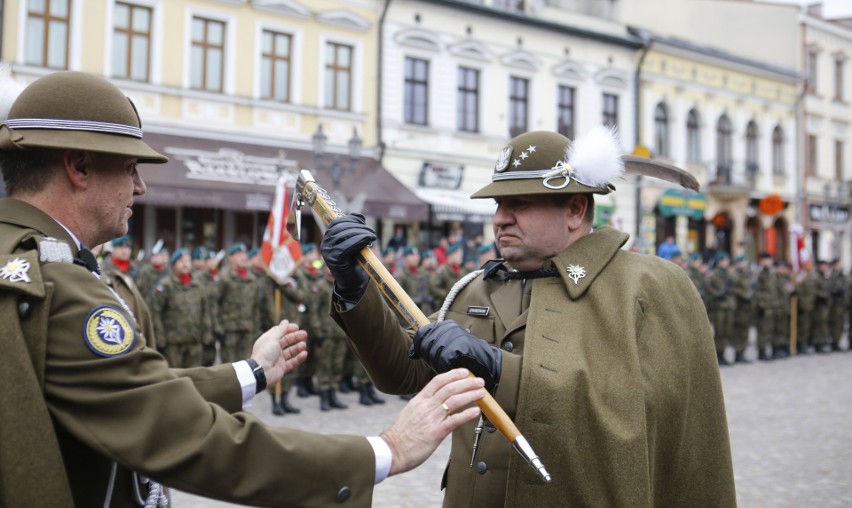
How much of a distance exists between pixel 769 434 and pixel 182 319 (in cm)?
740

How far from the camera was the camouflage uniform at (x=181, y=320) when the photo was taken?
9.91 m

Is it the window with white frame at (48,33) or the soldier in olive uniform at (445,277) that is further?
the window with white frame at (48,33)

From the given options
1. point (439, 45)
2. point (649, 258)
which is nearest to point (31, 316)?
point (649, 258)

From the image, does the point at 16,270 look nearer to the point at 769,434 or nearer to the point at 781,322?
the point at 769,434

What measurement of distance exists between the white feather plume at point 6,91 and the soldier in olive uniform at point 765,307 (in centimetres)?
1582

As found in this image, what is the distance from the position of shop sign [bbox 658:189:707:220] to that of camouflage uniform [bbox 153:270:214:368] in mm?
20355

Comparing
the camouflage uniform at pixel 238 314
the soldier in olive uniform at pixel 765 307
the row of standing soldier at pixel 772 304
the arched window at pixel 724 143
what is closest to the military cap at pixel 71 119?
the camouflage uniform at pixel 238 314

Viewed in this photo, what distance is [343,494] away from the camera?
1812mm

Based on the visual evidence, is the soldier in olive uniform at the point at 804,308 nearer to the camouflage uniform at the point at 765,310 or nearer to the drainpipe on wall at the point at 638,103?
the camouflage uniform at the point at 765,310

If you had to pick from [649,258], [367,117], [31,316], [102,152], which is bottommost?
[31,316]

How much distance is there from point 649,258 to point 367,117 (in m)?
18.0

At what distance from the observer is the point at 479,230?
22.3m

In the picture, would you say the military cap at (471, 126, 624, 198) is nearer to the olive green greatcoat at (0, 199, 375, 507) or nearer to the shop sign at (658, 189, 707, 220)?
the olive green greatcoat at (0, 199, 375, 507)

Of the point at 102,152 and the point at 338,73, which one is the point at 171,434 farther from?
the point at 338,73
